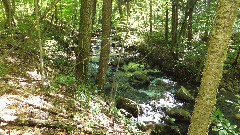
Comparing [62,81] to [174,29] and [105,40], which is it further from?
[174,29]

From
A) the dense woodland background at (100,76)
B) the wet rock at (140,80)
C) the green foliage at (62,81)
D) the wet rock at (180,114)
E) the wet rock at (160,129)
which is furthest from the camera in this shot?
the wet rock at (140,80)

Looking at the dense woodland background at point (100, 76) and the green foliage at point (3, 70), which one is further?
the green foliage at point (3, 70)

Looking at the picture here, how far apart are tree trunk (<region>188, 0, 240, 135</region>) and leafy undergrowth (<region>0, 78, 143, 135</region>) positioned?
7.45ft

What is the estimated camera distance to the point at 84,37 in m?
8.20

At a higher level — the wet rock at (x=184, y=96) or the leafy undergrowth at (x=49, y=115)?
the leafy undergrowth at (x=49, y=115)

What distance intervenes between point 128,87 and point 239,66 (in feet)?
22.6

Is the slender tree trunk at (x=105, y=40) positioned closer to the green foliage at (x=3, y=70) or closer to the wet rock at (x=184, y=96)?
the green foliage at (x=3, y=70)

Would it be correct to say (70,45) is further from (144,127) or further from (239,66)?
(239,66)

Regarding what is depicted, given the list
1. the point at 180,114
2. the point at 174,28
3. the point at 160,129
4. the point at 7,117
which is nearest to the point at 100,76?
the point at 160,129

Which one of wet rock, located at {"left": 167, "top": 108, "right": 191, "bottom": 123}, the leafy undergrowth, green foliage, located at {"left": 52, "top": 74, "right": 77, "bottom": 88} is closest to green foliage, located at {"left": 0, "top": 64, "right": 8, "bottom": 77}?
the leafy undergrowth

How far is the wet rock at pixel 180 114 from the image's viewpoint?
9753mm

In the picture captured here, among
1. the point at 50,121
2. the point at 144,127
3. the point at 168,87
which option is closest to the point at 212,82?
the point at 50,121

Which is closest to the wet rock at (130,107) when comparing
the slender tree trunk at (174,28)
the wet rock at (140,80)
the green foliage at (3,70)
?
the wet rock at (140,80)

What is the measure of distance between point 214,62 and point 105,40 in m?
5.90
